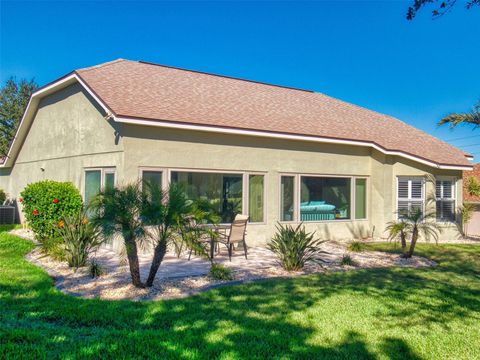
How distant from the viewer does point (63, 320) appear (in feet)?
18.4

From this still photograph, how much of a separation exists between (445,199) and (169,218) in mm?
13491

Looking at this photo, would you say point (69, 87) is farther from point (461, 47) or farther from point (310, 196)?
point (461, 47)

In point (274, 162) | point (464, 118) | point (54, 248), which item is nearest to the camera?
point (54, 248)

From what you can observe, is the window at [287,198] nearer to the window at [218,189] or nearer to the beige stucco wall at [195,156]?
the beige stucco wall at [195,156]

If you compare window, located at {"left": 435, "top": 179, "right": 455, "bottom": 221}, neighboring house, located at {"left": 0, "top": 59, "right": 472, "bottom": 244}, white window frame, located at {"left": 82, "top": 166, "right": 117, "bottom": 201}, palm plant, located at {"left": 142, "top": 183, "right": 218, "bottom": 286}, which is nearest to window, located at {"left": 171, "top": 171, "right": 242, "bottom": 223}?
neighboring house, located at {"left": 0, "top": 59, "right": 472, "bottom": 244}

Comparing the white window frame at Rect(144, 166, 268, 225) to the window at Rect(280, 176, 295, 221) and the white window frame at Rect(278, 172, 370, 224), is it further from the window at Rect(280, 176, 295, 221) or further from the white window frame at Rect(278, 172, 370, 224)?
the window at Rect(280, 176, 295, 221)

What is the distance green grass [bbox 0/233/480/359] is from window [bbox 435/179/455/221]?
8852 mm

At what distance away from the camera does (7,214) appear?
61.8 ft

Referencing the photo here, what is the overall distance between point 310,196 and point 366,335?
995 centimetres

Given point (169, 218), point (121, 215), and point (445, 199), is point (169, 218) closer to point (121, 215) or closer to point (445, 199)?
point (121, 215)

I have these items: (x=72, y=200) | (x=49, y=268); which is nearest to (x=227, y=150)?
(x=72, y=200)

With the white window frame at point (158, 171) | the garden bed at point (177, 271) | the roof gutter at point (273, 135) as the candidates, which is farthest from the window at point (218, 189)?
the garden bed at point (177, 271)

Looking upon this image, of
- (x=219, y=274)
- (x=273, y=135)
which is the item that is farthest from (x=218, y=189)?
(x=219, y=274)

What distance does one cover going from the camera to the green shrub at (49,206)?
12.2 metres
